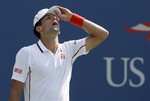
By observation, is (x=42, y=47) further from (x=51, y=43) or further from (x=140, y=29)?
(x=140, y=29)

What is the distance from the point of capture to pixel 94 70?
5.02 metres

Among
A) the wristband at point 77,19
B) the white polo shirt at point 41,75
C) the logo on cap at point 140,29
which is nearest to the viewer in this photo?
the white polo shirt at point 41,75

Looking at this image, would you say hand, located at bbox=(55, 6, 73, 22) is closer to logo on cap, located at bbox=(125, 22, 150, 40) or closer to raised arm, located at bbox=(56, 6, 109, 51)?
raised arm, located at bbox=(56, 6, 109, 51)

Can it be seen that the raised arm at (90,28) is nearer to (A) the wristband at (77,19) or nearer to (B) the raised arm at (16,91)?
(A) the wristband at (77,19)

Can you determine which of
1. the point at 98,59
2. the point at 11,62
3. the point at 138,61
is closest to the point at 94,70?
the point at 98,59

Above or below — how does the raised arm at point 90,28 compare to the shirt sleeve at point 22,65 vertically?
above

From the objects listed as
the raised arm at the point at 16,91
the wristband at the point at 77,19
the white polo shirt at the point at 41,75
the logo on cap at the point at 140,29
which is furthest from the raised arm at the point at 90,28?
the logo on cap at the point at 140,29

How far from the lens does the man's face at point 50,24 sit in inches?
133

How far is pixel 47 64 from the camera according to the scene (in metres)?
3.29

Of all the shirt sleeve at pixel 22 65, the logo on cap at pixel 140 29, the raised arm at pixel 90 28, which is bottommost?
the shirt sleeve at pixel 22 65

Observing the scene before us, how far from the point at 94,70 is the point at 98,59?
112mm

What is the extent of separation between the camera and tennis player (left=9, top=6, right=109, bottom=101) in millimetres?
3268

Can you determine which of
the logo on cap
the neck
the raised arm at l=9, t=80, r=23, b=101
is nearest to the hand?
the neck

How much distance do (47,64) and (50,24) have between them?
0.94 ft
